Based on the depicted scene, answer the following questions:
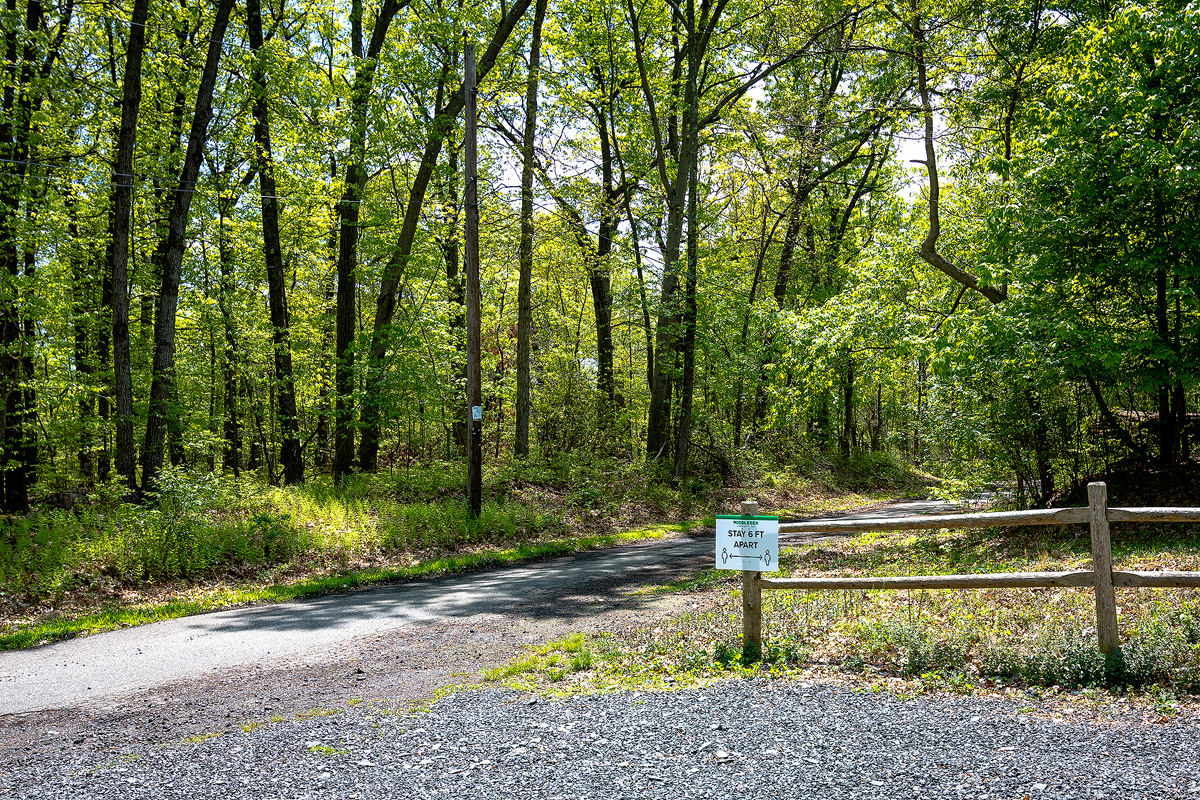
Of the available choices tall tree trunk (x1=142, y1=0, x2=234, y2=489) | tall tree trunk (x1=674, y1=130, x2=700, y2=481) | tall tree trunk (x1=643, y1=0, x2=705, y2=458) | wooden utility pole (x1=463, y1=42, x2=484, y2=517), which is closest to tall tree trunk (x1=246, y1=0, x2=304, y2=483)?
tall tree trunk (x1=142, y1=0, x2=234, y2=489)

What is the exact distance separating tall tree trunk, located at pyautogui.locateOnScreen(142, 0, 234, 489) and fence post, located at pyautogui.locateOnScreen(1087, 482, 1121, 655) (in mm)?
14407

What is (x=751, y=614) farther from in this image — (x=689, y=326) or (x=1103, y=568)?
(x=689, y=326)

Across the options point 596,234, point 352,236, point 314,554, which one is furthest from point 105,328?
point 596,234

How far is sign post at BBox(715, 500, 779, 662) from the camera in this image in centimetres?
588

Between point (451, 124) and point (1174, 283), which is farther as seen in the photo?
point (451, 124)

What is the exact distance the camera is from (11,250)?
43.0 feet

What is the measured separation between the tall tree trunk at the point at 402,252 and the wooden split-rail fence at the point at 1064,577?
13.5 meters

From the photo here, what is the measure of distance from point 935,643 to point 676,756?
2645mm

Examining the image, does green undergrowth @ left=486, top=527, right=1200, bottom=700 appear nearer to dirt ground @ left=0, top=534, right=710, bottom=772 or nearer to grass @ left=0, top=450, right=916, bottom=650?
dirt ground @ left=0, top=534, right=710, bottom=772

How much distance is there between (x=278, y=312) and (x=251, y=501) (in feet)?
24.9

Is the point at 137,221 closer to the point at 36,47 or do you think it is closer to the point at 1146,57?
the point at 36,47

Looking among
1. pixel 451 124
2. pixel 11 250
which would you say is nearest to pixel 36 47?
pixel 11 250

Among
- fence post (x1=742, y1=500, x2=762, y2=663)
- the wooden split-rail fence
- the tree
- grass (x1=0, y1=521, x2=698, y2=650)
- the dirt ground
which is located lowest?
grass (x1=0, y1=521, x2=698, y2=650)

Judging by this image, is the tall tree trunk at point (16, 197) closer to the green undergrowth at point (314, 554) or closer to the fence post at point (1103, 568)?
the green undergrowth at point (314, 554)
